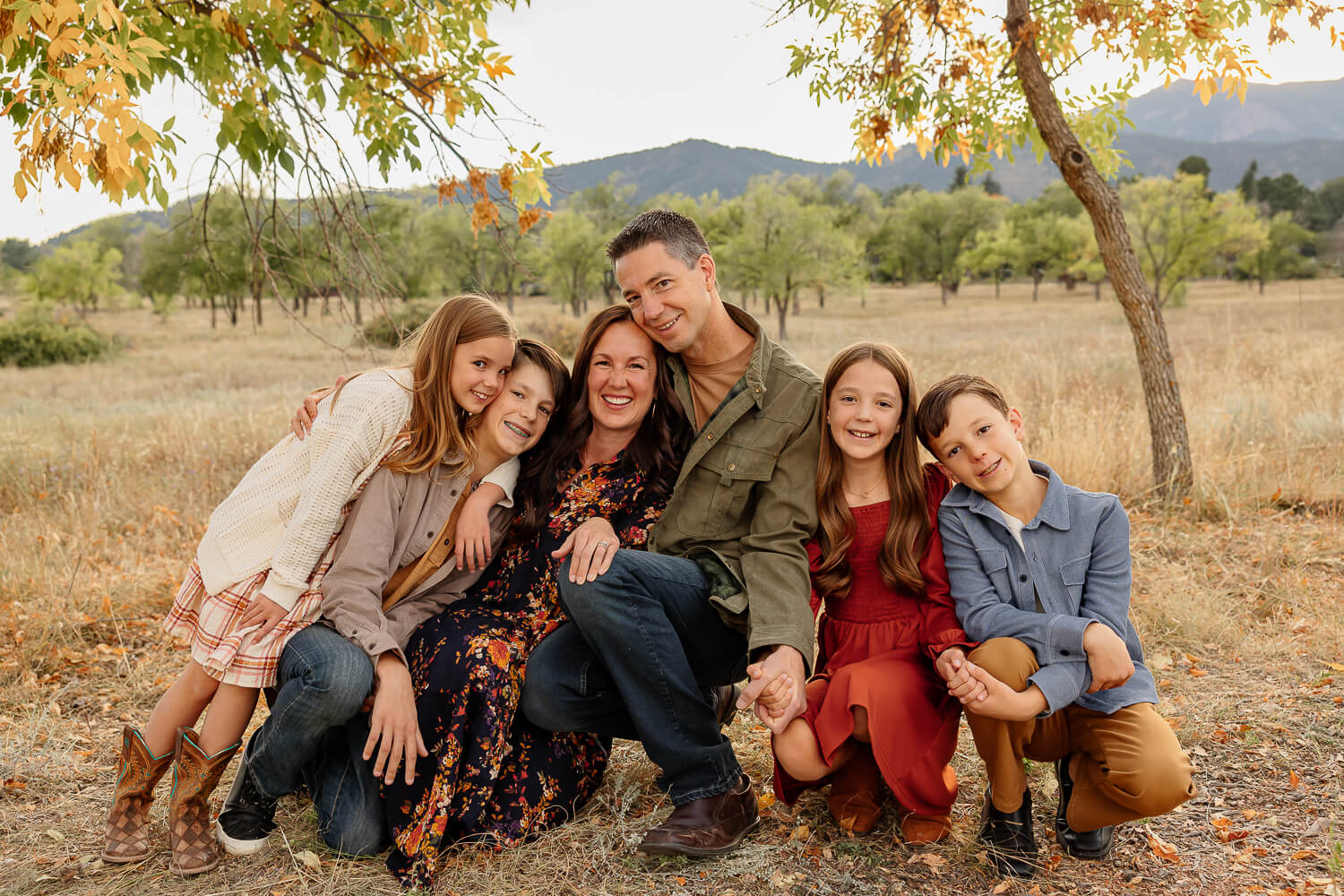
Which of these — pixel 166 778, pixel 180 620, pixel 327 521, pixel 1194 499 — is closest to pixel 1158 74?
pixel 1194 499

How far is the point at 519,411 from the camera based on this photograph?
2.94 meters

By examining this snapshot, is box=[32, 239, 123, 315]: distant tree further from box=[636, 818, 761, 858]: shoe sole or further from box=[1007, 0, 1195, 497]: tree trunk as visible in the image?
box=[636, 818, 761, 858]: shoe sole

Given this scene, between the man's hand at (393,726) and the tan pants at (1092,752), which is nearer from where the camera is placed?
the tan pants at (1092,752)

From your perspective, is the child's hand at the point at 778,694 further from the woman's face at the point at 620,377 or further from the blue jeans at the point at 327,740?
the blue jeans at the point at 327,740

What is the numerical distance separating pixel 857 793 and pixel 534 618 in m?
1.14

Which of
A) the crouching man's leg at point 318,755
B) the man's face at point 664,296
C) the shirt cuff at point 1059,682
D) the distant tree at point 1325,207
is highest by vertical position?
the distant tree at point 1325,207

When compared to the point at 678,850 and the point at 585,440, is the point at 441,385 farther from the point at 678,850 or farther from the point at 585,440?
the point at 678,850

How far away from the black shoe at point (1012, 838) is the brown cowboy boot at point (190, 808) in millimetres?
2205

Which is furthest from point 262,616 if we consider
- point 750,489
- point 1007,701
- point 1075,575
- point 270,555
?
point 1075,575

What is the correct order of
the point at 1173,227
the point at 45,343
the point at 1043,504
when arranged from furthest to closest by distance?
the point at 1173,227 → the point at 45,343 → the point at 1043,504

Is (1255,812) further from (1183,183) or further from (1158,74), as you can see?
(1183,183)

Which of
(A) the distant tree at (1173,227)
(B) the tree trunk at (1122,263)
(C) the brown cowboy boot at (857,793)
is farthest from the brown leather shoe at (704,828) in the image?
(A) the distant tree at (1173,227)

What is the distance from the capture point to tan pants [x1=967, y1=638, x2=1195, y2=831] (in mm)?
2309

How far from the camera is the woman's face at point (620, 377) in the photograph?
2.96m
